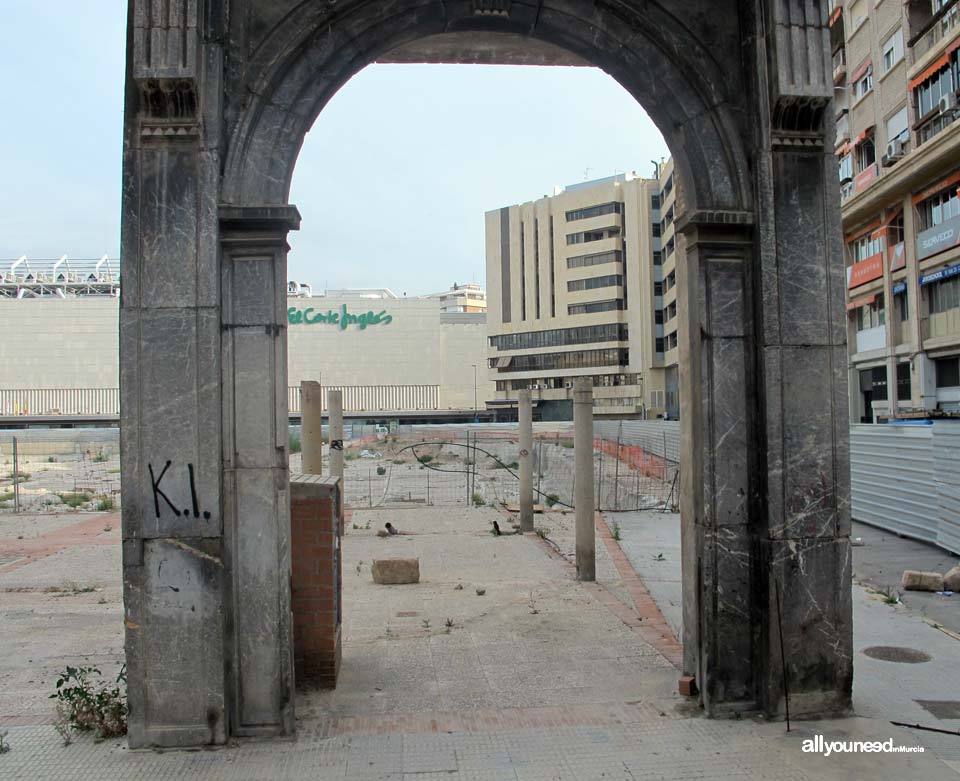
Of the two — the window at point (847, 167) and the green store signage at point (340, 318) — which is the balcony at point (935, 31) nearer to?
the window at point (847, 167)

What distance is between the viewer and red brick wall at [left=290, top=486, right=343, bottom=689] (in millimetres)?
5996

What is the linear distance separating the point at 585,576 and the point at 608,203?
77.7 m

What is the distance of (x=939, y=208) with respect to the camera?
3131 centimetres

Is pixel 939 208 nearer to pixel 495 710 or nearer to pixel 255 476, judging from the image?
pixel 495 710

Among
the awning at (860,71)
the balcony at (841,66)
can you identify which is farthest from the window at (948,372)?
the balcony at (841,66)

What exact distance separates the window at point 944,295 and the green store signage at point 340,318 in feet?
259

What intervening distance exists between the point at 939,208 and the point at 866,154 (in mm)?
7918

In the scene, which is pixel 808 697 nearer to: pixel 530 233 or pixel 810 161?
pixel 810 161

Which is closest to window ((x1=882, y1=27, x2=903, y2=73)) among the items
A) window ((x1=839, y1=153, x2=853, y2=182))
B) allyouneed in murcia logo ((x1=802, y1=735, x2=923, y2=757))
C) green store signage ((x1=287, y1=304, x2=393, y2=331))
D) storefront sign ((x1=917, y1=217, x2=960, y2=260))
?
window ((x1=839, y1=153, x2=853, y2=182))

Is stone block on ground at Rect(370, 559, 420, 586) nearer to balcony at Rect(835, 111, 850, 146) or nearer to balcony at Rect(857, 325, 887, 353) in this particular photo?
balcony at Rect(857, 325, 887, 353)

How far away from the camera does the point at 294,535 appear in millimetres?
6051

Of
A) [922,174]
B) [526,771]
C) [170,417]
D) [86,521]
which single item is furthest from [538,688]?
[922,174]

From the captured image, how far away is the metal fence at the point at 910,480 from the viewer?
12.0 m

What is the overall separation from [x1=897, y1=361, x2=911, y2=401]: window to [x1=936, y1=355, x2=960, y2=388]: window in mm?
2055
